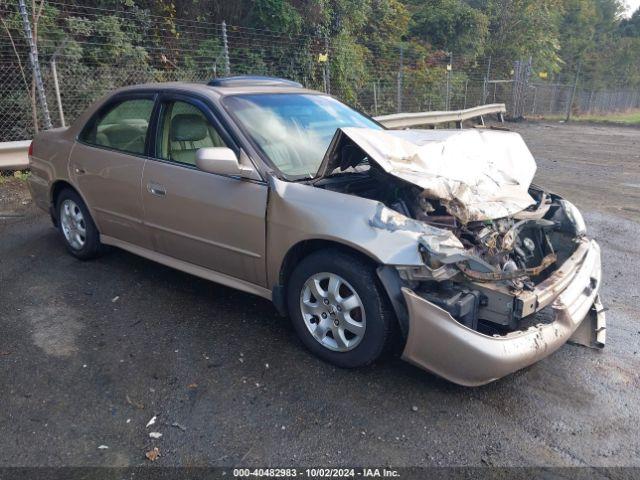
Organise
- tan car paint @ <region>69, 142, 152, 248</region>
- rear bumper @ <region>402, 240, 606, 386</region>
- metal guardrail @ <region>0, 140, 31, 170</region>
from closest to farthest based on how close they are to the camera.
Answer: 1. rear bumper @ <region>402, 240, 606, 386</region>
2. tan car paint @ <region>69, 142, 152, 248</region>
3. metal guardrail @ <region>0, 140, 31, 170</region>

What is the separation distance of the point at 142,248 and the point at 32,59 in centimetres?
535

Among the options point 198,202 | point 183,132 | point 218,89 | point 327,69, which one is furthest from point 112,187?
point 327,69

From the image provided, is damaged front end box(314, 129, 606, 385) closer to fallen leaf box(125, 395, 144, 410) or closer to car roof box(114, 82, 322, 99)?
car roof box(114, 82, 322, 99)

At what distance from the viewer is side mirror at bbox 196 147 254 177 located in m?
3.32

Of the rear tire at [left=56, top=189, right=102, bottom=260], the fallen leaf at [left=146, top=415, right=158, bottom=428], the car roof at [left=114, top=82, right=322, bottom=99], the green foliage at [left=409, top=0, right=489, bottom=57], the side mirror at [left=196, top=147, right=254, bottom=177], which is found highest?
the green foliage at [left=409, top=0, right=489, bottom=57]

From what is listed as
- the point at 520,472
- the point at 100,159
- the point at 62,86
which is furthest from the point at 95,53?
the point at 520,472

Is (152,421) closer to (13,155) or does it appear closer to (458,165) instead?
(458,165)

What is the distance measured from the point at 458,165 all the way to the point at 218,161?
159cm

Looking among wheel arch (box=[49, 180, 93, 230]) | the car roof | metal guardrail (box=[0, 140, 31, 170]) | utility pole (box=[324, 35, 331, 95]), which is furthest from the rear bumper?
utility pole (box=[324, 35, 331, 95])

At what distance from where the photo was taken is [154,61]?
35.1 ft

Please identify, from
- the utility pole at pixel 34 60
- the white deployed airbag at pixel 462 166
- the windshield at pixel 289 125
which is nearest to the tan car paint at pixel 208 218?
the windshield at pixel 289 125

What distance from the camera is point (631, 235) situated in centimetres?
588

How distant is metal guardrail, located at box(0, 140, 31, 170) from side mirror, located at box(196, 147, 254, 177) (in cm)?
550

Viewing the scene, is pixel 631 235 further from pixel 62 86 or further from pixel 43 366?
pixel 62 86
